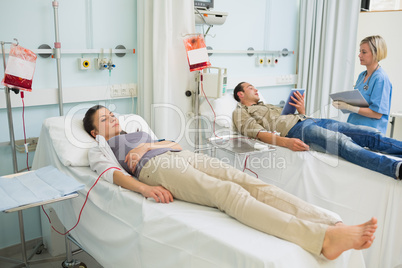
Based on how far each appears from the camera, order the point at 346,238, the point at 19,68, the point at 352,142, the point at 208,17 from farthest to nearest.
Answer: the point at 208,17
the point at 352,142
the point at 19,68
the point at 346,238

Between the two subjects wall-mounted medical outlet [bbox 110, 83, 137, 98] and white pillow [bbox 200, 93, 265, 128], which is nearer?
wall-mounted medical outlet [bbox 110, 83, 137, 98]

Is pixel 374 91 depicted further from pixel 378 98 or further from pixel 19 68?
pixel 19 68

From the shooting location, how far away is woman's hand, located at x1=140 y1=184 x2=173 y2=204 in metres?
1.82

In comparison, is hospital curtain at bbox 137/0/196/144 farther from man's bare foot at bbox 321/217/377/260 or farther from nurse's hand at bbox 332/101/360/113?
man's bare foot at bbox 321/217/377/260

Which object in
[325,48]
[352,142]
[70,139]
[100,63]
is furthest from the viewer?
[325,48]

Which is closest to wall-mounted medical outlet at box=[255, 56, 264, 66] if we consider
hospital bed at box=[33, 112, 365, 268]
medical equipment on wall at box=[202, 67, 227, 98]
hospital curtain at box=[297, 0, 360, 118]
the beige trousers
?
hospital curtain at box=[297, 0, 360, 118]

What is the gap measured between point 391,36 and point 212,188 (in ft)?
11.0

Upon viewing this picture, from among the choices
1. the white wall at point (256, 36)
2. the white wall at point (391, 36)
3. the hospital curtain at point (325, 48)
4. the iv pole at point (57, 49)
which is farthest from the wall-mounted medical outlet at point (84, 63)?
the white wall at point (391, 36)

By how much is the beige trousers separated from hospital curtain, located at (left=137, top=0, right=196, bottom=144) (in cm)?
82

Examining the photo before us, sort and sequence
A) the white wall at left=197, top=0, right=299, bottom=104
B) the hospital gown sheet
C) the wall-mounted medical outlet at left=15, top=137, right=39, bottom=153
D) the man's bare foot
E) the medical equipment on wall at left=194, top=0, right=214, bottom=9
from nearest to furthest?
1. the man's bare foot
2. the hospital gown sheet
3. the wall-mounted medical outlet at left=15, top=137, right=39, bottom=153
4. the medical equipment on wall at left=194, top=0, right=214, bottom=9
5. the white wall at left=197, top=0, right=299, bottom=104

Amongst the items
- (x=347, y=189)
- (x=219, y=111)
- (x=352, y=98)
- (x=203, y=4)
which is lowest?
(x=347, y=189)

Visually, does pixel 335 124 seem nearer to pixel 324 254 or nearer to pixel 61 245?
pixel 324 254

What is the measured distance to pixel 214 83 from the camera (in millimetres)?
2951

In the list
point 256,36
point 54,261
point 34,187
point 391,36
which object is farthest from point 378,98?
point 54,261
